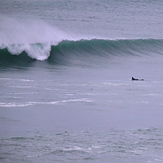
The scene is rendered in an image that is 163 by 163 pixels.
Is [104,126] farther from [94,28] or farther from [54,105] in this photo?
[94,28]

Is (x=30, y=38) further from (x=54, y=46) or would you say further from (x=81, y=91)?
(x=81, y=91)

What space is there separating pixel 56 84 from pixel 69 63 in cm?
686

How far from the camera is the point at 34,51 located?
31.6 metres

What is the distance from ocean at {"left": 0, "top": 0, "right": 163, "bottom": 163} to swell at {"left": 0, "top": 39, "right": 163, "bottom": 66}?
0.05 metres

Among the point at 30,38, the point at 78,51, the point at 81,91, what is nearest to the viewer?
the point at 81,91

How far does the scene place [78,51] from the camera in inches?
1348

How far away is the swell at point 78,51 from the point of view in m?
30.6

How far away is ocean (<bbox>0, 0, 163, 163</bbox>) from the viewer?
16.2 m

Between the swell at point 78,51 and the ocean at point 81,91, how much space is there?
45 mm

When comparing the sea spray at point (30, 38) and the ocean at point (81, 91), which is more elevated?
the sea spray at point (30, 38)

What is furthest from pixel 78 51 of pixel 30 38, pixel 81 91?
pixel 81 91

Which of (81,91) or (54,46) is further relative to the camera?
(54,46)

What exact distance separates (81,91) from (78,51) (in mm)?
11517

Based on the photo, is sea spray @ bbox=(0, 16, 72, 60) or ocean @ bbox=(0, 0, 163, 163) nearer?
ocean @ bbox=(0, 0, 163, 163)
